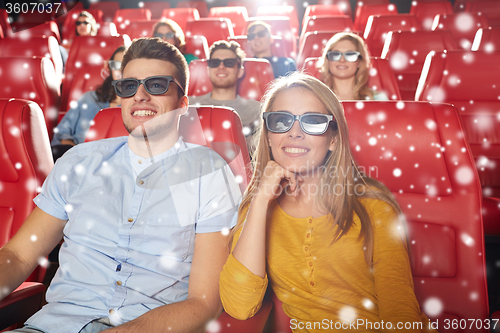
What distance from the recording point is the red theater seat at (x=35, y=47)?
3242mm

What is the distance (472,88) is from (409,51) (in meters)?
1.33

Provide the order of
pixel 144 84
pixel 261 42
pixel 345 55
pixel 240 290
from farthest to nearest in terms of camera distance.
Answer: pixel 261 42 < pixel 345 55 < pixel 144 84 < pixel 240 290

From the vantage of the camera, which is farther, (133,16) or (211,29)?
(133,16)

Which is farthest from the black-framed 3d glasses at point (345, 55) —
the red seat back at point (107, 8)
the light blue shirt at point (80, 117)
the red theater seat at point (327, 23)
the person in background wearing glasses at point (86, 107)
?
the red seat back at point (107, 8)

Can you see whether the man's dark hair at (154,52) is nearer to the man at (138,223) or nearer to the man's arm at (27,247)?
the man at (138,223)

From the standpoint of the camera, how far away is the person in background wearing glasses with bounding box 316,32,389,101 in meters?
2.50

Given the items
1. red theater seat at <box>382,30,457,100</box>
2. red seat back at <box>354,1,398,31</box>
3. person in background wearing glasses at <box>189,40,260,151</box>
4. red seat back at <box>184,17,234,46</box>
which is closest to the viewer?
person in background wearing glasses at <box>189,40,260,151</box>

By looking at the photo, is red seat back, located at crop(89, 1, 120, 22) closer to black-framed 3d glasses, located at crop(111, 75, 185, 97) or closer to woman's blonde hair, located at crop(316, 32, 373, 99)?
woman's blonde hair, located at crop(316, 32, 373, 99)

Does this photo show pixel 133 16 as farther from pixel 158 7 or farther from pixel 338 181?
pixel 338 181

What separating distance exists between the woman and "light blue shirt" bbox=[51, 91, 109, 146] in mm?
1923

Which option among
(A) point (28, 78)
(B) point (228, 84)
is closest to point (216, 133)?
(B) point (228, 84)

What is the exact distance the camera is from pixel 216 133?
1.29 m

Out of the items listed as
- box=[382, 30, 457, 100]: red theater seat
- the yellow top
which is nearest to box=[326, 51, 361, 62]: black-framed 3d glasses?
box=[382, 30, 457, 100]: red theater seat

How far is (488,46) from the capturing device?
133 inches
